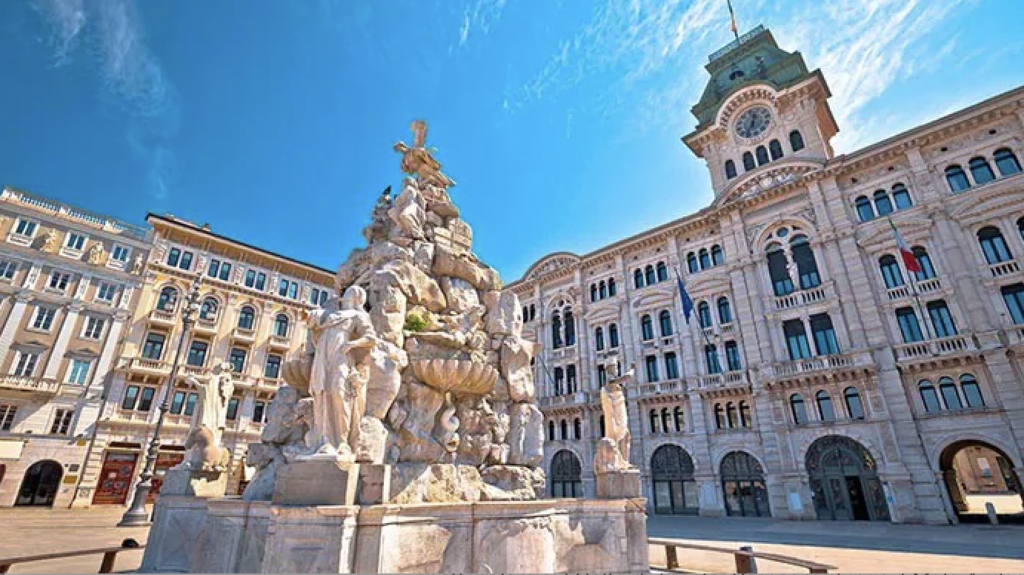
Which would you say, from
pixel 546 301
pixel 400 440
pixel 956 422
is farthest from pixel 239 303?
pixel 956 422

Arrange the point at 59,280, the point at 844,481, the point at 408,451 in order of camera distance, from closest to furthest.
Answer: the point at 408,451, the point at 844,481, the point at 59,280

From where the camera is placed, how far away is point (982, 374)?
20297 millimetres

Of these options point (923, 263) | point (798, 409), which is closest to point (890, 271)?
point (923, 263)

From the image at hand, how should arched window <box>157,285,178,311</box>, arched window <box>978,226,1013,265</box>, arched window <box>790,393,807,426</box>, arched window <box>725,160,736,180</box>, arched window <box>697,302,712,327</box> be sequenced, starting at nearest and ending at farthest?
arched window <box>978,226,1013,265</box>
arched window <box>790,393,807,426</box>
arched window <box>697,302,712,327</box>
arched window <box>157,285,178,311</box>
arched window <box>725,160,736,180</box>

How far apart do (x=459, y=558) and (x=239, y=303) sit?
33677mm

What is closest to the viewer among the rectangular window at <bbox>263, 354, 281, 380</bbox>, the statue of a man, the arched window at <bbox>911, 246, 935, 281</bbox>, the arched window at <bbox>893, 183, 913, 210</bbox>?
the statue of a man

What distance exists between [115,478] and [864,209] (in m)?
44.7

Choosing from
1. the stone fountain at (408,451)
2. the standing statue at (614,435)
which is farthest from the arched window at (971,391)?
the stone fountain at (408,451)

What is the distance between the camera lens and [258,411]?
105 feet

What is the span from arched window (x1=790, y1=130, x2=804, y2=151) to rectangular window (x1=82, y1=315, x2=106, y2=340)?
44.6 metres

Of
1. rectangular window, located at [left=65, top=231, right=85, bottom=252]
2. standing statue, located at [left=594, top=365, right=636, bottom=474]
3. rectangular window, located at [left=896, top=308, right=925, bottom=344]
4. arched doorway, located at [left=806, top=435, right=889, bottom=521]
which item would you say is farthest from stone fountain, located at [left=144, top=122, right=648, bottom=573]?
rectangular window, located at [left=65, top=231, right=85, bottom=252]

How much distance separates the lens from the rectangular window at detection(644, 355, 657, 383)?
30.8 metres

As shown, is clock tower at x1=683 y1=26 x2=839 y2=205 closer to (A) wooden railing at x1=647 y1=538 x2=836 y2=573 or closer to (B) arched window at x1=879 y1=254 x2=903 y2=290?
(B) arched window at x1=879 y1=254 x2=903 y2=290

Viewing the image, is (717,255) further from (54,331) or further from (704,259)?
(54,331)
